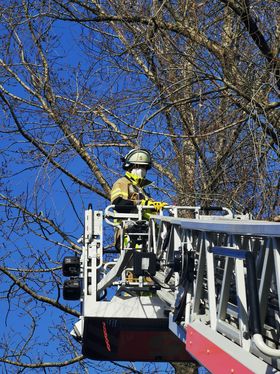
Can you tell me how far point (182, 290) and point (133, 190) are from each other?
6.44 ft

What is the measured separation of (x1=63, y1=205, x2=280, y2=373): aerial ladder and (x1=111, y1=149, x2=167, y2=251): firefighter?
0.09m

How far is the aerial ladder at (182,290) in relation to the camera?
4297 millimetres

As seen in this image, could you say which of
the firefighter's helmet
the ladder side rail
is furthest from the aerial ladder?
the firefighter's helmet

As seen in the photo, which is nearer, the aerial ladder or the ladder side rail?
the aerial ladder

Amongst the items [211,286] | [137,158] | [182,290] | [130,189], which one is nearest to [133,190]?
[130,189]

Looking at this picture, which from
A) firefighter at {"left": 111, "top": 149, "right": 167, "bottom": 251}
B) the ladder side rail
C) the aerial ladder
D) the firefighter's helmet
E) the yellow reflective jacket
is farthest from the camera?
the firefighter's helmet

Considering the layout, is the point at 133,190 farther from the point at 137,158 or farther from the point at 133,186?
the point at 137,158

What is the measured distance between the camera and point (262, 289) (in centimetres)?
428

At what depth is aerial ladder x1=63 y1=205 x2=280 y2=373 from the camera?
Result: 14.1 ft

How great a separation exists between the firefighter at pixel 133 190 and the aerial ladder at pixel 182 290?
9 centimetres

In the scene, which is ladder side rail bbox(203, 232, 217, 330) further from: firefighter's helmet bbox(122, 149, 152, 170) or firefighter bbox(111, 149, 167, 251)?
firefighter's helmet bbox(122, 149, 152, 170)

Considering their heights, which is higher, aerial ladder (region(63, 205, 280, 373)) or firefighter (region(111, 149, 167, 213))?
firefighter (region(111, 149, 167, 213))

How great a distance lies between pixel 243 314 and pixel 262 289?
397 mm

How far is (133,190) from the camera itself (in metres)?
8.05
